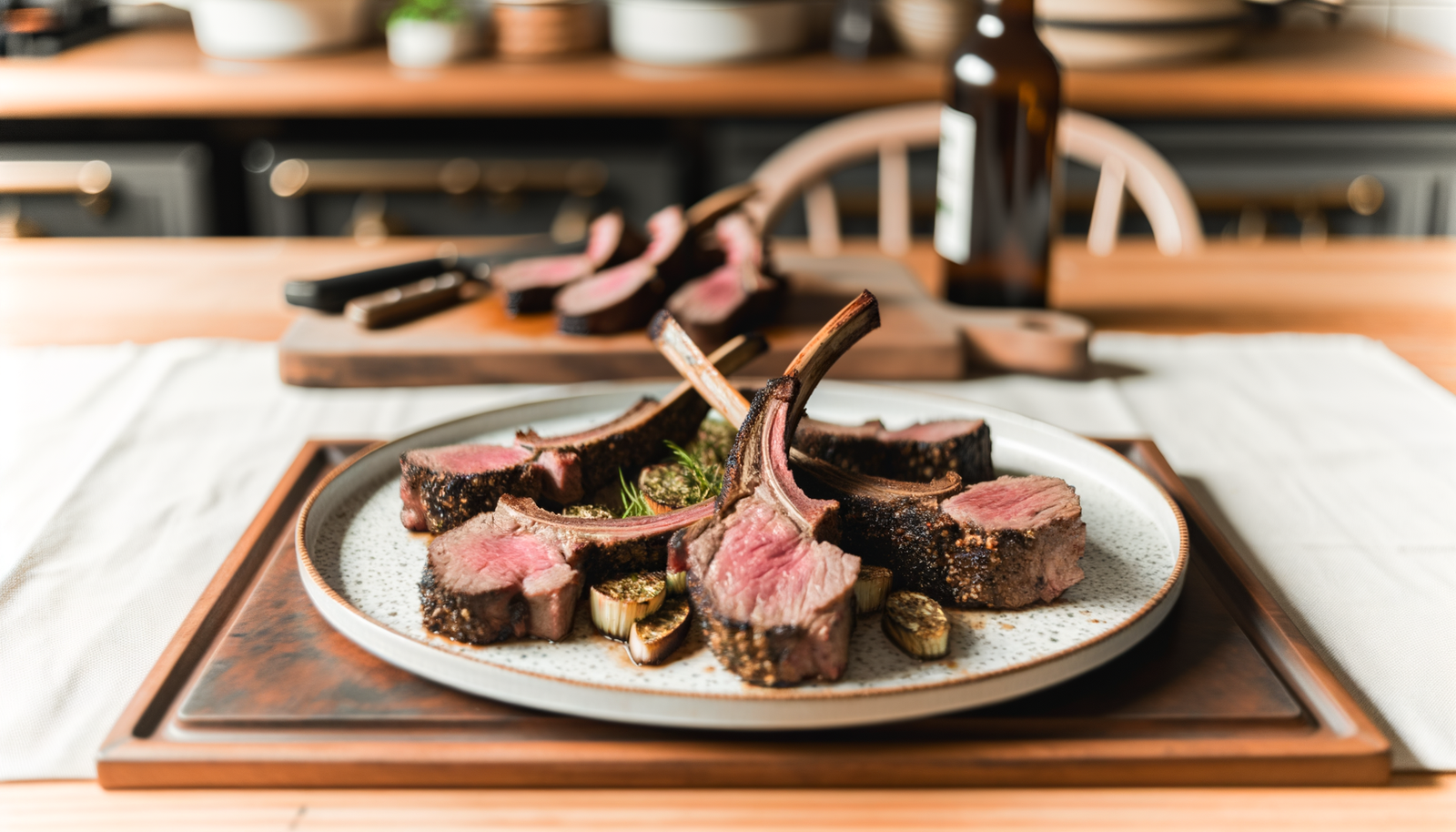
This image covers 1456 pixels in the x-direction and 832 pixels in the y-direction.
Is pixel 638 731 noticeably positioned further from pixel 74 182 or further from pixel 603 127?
pixel 74 182

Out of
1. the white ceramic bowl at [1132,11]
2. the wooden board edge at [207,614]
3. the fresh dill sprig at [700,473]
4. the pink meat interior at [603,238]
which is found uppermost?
the white ceramic bowl at [1132,11]

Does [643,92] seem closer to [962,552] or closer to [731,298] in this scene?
[731,298]

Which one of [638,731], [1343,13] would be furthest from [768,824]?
[1343,13]

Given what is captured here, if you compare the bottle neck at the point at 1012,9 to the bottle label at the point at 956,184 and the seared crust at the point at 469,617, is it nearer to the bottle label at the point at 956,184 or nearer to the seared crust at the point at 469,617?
the bottle label at the point at 956,184

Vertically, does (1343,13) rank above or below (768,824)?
above

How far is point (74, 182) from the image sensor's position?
2.72 m

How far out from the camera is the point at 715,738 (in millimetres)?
717

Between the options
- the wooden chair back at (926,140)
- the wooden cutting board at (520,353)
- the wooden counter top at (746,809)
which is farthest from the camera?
the wooden chair back at (926,140)

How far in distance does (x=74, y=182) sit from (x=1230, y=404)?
8.12 feet

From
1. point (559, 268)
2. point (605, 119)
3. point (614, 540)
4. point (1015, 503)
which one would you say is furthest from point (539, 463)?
point (605, 119)

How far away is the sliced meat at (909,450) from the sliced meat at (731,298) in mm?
443

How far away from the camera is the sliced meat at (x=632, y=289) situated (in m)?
Result: 1.48

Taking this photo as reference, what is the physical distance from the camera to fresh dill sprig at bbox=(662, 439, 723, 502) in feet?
3.11

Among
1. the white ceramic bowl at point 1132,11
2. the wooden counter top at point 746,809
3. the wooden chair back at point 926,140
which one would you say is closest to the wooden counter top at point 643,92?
the white ceramic bowl at point 1132,11
